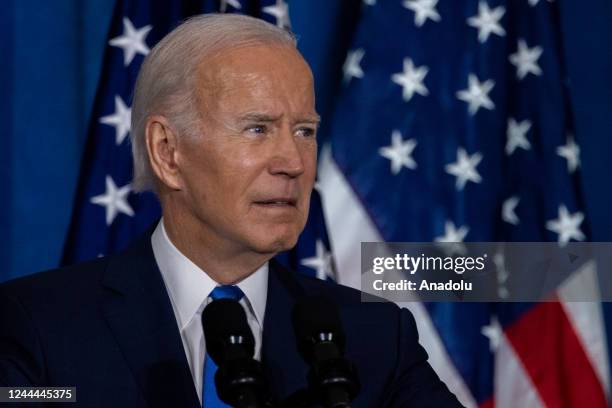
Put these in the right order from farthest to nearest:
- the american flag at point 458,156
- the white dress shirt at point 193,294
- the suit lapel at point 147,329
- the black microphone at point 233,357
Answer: the american flag at point 458,156
the white dress shirt at point 193,294
the suit lapel at point 147,329
the black microphone at point 233,357

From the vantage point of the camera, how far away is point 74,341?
5.54 feet

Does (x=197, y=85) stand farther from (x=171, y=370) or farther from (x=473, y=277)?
(x=473, y=277)

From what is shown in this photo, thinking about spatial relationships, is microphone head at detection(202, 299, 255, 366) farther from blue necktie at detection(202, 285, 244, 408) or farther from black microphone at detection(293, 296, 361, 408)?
blue necktie at detection(202, 285, 244, 408)

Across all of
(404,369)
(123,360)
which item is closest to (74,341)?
(123,360)

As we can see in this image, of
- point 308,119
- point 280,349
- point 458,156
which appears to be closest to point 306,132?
point 308,119

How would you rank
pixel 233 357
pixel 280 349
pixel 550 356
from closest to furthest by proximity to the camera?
pixel 233 357 < pixel 280 349 < pixel 550 356

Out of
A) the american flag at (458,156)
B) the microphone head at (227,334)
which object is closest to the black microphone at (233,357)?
the microphone head at (227,334)

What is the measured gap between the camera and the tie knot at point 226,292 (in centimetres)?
177

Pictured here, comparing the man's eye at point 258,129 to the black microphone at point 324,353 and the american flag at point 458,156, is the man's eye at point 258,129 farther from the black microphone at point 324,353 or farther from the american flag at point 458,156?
the american flag at point 458,156

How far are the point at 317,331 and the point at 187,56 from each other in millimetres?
674

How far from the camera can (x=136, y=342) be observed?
1.69 m

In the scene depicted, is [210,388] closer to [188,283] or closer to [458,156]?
[188,283]

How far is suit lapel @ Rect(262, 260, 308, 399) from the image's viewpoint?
5.66 ft

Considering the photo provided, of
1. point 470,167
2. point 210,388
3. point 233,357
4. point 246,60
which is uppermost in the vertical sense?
point 470,167
